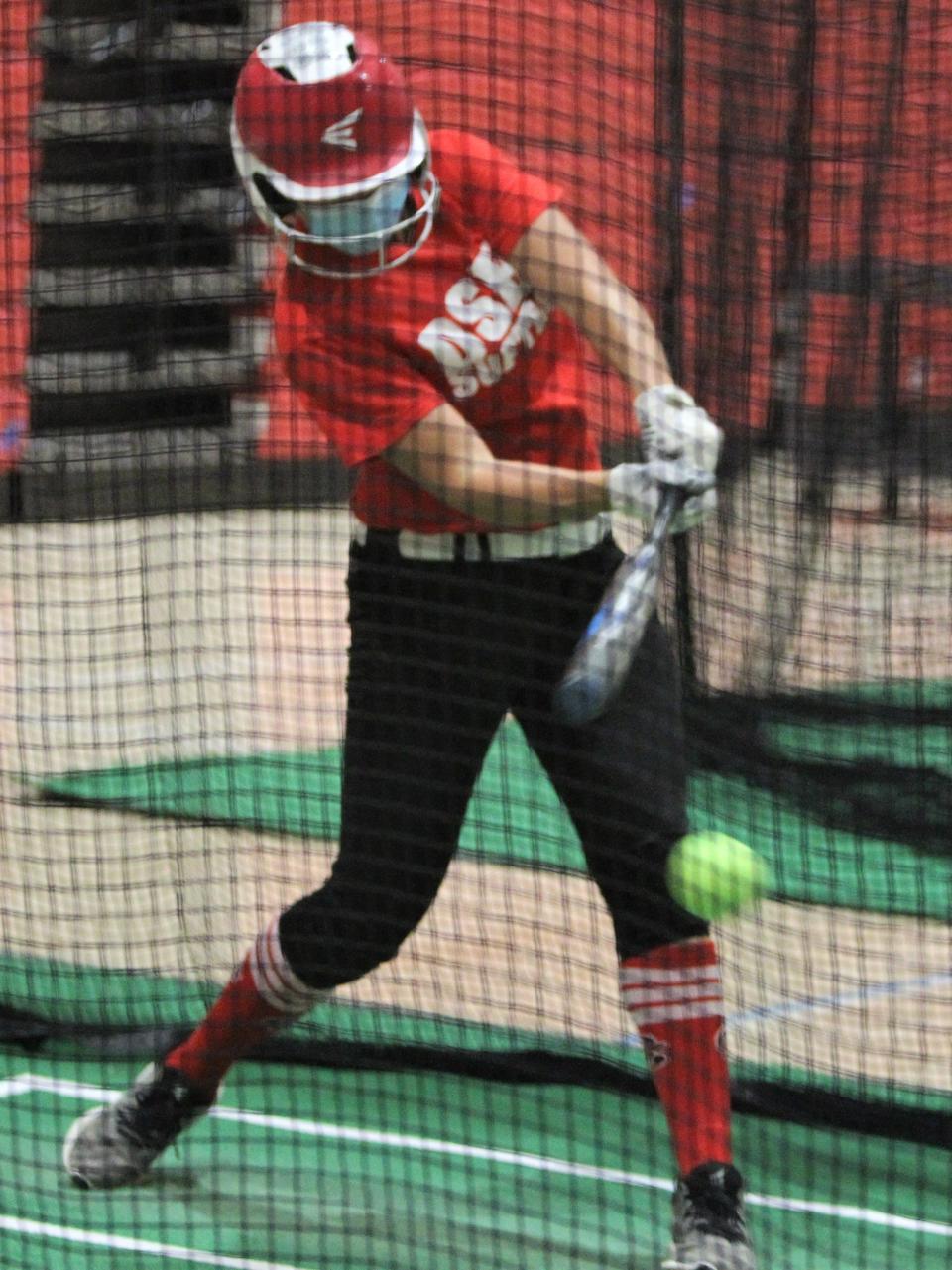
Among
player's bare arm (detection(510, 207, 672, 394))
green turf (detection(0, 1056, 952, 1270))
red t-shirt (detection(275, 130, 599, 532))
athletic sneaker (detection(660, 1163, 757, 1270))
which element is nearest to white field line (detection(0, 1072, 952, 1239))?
green turf (detection(0, 1056, 952, 1270))

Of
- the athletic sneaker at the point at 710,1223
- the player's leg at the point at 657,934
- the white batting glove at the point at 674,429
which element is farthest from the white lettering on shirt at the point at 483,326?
the athletic sneaker at the point at 710,1223

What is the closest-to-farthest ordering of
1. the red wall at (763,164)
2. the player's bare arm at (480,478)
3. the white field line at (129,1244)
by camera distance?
1. the player's bare arm at (480,478)
2. the white field line at (129,1244)
3. the red wall at (763,164)

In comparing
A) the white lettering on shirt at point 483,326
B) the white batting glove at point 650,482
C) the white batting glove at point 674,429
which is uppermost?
the white lettering on shirt at point 483,326

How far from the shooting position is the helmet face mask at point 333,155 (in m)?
2.50

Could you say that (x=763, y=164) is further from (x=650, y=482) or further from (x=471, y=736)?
(x=471, y=736)

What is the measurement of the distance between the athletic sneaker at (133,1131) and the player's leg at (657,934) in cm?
79

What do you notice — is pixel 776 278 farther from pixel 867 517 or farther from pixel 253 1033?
pixel 253 1033

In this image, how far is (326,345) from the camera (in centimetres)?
256

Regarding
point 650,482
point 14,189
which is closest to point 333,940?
point 650,482

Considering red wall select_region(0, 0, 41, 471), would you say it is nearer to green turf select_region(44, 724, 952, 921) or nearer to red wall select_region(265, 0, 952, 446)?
red wall select_region(265, 0, 952, 446)

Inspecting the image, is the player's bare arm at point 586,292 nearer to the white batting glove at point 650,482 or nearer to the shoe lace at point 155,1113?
the white batting glove at point 650,482

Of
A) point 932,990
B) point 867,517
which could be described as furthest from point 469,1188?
point 867,517

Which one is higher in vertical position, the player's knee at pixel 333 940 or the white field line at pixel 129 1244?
the player's knee at pixel 333 940

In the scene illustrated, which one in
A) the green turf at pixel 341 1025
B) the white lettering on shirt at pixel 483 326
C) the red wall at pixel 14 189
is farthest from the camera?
the red wall at pixel 14 189
